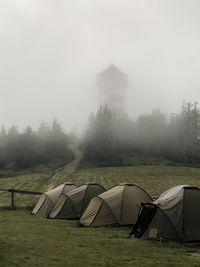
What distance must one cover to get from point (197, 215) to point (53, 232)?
21.9 feet

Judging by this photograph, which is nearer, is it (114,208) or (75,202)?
(114,208)

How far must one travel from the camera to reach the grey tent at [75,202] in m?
28.1

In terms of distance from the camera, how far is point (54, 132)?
471ft

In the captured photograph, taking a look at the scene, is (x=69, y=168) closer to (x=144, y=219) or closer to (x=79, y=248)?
(x=144, y=219)

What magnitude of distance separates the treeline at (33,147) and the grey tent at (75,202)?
9197 centimetres

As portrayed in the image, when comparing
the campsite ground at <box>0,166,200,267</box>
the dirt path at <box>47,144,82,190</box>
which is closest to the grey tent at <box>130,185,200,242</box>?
the campsite ground at <box>0,166,200,267</box>

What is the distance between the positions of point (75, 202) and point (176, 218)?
10728 mm

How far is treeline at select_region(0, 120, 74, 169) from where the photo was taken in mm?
122688

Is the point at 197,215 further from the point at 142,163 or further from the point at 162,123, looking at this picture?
the point at 162,123

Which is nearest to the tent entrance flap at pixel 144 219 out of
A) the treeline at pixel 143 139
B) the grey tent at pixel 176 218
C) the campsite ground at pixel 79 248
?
the grey tent at pixel 176 218

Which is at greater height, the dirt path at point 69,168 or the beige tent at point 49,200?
the beige tent at point 49,200

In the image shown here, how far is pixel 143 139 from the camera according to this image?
129875mm

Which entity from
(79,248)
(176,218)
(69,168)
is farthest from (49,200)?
(69,168)

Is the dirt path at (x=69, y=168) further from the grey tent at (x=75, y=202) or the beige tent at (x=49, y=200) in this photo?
the grey tent at (x=75, y=202)
